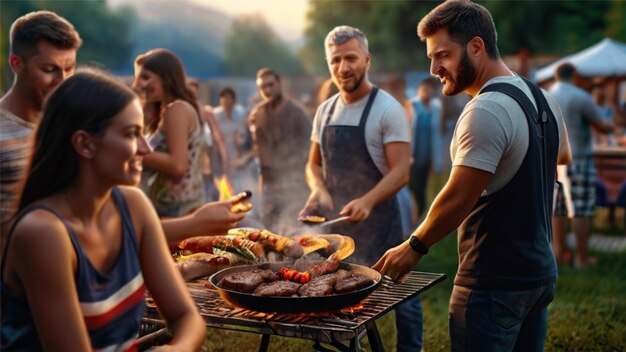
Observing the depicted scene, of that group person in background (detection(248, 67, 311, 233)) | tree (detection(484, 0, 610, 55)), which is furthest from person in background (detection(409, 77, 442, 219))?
tree (detection(484, 0, 610, 55))

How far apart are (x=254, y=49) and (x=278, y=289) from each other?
193ft

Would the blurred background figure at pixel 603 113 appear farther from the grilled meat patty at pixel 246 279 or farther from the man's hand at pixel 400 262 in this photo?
the grilled meat patty at pixel 246 279

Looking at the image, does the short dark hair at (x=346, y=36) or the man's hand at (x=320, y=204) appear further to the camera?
the man's hand at (x=320, y=204)

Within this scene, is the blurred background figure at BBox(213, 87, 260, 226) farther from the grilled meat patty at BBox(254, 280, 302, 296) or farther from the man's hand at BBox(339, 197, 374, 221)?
the grilled meat patty at BBox(254, 280, 302, 296)

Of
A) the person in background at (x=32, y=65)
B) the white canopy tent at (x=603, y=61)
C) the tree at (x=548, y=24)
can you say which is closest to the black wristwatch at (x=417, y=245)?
the person in background at (x=32, y=65)

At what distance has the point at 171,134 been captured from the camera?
15.4ft

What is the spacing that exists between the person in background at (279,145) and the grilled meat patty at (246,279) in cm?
404

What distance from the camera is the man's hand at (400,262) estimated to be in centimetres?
309

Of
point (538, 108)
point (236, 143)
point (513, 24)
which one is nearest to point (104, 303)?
point (538, 108)

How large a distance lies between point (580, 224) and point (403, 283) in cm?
547

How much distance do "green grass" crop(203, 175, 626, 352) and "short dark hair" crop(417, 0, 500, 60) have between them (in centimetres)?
268

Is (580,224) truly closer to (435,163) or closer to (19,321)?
(19,321)

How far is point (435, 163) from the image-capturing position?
1756 centimetres

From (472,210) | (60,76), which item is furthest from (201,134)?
(472,210)
